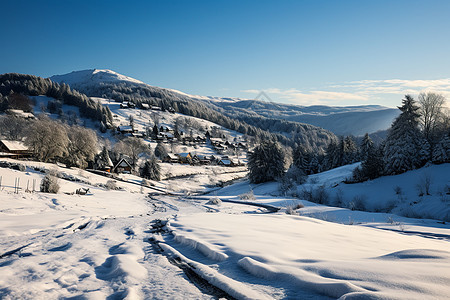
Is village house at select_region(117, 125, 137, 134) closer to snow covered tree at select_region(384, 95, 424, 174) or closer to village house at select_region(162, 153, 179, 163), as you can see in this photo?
village house at select_region(162, 153, 179, 163)

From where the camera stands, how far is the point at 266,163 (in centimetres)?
5028

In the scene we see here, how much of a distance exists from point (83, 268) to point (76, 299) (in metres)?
1.63

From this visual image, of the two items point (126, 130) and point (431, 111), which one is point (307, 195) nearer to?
point (431, 111)

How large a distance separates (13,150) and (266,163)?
2107 inches

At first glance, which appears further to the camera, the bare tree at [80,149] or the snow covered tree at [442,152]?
the bare tree at [80,149]

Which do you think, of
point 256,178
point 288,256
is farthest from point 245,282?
point 256,178

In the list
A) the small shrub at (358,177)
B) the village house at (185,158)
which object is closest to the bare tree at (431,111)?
the small shrub at (358,177)

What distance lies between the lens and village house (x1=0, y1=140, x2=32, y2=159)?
150 ft

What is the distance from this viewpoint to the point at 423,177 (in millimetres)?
27562

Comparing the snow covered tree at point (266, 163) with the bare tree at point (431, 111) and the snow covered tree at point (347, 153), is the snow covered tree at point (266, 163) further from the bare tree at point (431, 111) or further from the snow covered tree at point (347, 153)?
the bare tree at point (431, 111)

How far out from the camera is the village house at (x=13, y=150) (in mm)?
45631

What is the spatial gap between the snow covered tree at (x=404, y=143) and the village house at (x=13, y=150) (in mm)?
64190

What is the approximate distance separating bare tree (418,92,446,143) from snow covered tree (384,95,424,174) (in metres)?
7.95

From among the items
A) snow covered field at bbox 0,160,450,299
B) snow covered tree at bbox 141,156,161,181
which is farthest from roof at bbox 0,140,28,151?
snow covered field at bbox 0,160,450,299
